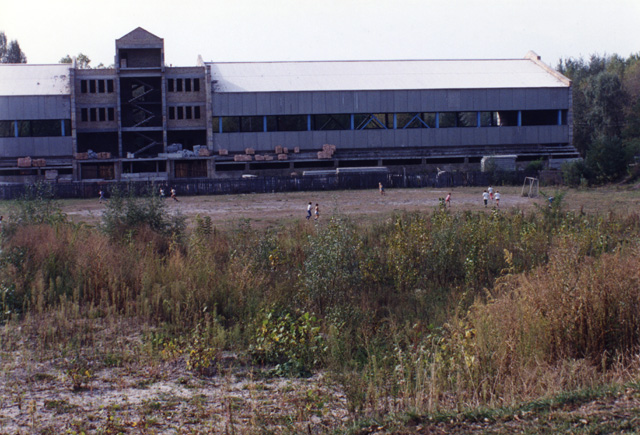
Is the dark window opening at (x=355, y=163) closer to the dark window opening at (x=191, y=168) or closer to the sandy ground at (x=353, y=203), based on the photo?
the sandy ground at (x=353, y=203)

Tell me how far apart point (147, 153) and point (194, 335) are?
152 ft

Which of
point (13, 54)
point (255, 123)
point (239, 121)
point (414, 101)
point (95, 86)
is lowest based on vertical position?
point (255, 123)

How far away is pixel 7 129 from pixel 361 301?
160 ft

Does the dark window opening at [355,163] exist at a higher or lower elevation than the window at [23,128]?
lower

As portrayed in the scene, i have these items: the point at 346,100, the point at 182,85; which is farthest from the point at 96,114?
the point at 346,100

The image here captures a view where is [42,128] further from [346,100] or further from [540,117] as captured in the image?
[540,117]

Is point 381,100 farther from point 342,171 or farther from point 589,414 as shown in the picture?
point 589,414

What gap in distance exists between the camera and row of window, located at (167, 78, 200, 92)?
54.3 m

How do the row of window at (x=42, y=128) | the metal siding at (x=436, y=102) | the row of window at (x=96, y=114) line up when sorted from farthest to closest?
the metal siding at (x=436, y=102) < the row of window at (x=96, y=114) < the row of window at (x=42, y=128)

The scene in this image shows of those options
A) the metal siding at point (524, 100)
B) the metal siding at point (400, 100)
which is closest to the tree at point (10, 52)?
the metal siding at point (400, 100)

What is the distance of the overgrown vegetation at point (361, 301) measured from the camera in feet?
27.1

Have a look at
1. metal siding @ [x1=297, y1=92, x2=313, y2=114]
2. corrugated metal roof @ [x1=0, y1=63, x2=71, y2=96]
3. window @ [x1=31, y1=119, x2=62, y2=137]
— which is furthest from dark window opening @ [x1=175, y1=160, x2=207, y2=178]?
corrugated metal roof @ [x1=0, y1=63, x2=71, y2=96]

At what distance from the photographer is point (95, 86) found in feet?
177

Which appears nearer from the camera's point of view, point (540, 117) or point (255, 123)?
point (255, 123)
